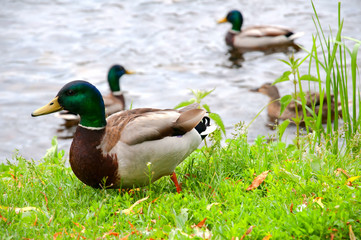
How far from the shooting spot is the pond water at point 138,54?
848 cm

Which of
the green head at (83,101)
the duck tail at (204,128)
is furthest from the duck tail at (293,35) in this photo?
the green head at (83,101)

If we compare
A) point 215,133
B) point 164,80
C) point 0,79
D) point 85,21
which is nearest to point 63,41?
point 85,21

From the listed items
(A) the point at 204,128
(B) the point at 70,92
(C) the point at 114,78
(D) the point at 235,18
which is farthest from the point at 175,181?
(D) the point at 235,18

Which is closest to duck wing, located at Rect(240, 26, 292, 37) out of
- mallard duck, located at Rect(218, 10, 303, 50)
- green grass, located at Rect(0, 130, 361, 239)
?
mallard duck, located at Rect(218, 10, 303, 50)

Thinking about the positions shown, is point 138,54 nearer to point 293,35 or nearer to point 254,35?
point 254,35

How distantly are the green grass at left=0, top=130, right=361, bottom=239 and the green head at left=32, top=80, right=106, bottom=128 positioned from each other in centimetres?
A: 52

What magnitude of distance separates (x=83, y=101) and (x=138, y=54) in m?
6.60

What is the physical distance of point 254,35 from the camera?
11.3 metres

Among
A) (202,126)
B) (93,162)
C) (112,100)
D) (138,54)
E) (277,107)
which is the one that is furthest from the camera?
(138,54)

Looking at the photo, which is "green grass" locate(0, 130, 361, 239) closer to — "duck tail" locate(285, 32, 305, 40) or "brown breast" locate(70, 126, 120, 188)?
"brown breast" locate(70, 126, 120, 188)

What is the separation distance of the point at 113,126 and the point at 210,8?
919 centimetres

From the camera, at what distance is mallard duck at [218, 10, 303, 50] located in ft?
36.1

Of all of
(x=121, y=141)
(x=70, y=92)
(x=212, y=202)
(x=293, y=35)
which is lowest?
(x=212, y=202)

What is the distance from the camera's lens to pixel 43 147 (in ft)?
24.4
